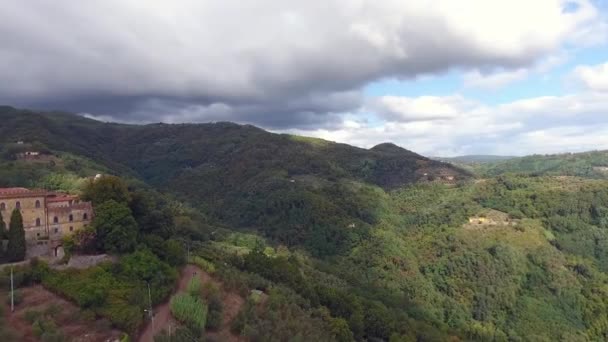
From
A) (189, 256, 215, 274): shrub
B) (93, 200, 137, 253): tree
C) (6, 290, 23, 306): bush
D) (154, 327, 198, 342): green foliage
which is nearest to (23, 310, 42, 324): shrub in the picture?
(6, 290, 23, 306): bush

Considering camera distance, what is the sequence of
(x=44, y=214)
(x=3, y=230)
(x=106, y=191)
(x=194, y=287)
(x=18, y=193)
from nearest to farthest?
1. (x=3, y=230)
2. (x=18, y=193)
3. (x=44, y=214)
4. (x=194, y=287)
5. (x=106, y=191)

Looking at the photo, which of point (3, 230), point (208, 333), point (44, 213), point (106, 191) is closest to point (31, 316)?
point (3, 230)

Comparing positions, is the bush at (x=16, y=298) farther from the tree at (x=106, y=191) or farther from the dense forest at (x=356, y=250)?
the tree at (x=106, y=191)

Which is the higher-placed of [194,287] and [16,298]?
[16,298]

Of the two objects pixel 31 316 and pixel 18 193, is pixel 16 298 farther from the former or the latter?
pixel 18 193

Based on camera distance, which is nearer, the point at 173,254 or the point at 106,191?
the point at 106,191

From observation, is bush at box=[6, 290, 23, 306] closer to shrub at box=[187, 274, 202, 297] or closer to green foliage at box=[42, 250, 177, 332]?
green foliage at box=[42, 250, 177, 332]
